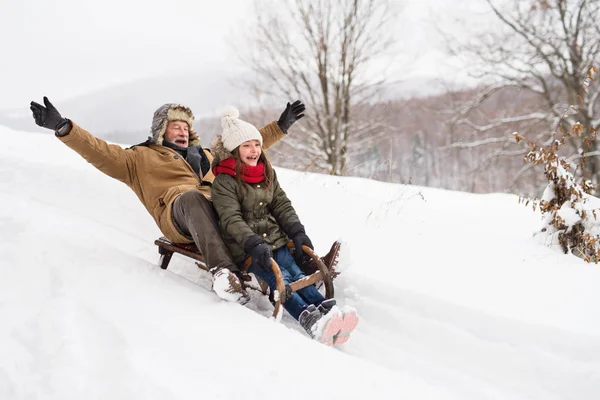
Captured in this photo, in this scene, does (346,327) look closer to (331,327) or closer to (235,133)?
(331,327)

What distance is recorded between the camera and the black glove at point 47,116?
248 centimetres

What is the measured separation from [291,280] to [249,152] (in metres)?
0.88

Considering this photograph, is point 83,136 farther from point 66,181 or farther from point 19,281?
point 66,181

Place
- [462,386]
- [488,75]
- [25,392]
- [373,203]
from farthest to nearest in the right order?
1. [488,75]
2. [373,203]
3. [462,386]
4. [25,392]

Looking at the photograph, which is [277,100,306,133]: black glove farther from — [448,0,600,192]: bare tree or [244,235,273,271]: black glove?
[448,0,600,192]: bare tree

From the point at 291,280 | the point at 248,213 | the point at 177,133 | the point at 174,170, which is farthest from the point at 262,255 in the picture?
the point at 177,133

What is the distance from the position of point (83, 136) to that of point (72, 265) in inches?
32.9

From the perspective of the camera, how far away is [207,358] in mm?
1790

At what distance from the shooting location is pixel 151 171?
3.01 m

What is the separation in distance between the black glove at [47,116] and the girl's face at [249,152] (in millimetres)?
1112

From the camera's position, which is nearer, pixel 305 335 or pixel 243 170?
pixel 305 335

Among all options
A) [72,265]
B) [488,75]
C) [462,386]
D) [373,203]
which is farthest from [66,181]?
[488,75]

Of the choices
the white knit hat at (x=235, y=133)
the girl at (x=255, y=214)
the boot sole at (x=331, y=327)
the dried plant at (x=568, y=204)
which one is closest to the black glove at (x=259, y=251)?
the girl at (x=255, y=214)

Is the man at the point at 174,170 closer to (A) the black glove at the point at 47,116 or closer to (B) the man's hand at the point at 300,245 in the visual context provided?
(A) the black glove at the point at 47,116
